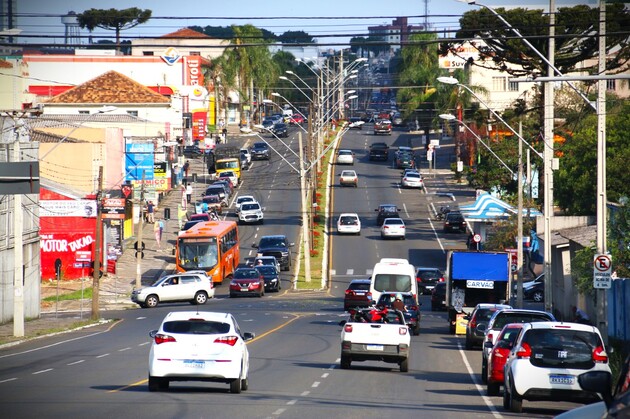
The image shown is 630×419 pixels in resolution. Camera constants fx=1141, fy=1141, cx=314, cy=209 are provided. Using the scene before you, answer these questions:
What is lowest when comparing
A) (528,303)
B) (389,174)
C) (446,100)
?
(528,303)

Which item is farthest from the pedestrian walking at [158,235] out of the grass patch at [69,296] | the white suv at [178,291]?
the white suv at [178,291]

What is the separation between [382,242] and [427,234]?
15.7 feet

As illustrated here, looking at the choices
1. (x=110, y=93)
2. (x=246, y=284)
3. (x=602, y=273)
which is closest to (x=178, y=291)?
(x=246, y=284)

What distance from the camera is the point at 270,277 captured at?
64562 mm

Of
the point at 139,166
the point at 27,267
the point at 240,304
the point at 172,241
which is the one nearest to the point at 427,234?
the point at 172,241

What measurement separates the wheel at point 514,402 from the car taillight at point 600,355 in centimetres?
142

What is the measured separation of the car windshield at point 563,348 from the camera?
1845 centimetres

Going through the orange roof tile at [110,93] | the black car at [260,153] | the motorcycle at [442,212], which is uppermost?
the orange roof tile at [110,93]

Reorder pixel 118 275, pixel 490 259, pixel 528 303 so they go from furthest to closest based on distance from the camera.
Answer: pixel 118 275
pixel 528 303
pixel 490 259

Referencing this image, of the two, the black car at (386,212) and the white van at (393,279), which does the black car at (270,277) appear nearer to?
the white van at (393,279)

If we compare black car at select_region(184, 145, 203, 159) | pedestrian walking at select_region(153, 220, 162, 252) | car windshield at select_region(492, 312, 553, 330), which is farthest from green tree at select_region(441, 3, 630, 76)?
black car at select_region(184, 145, 203, 159)

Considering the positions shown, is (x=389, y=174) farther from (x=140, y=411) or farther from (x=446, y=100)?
(x=140, y=411)

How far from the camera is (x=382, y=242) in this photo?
82.8 meters

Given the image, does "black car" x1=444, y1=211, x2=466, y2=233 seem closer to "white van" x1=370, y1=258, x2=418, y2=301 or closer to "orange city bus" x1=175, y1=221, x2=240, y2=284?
"orange city bus" x1=175, y1=221, x2=240, y2=284
